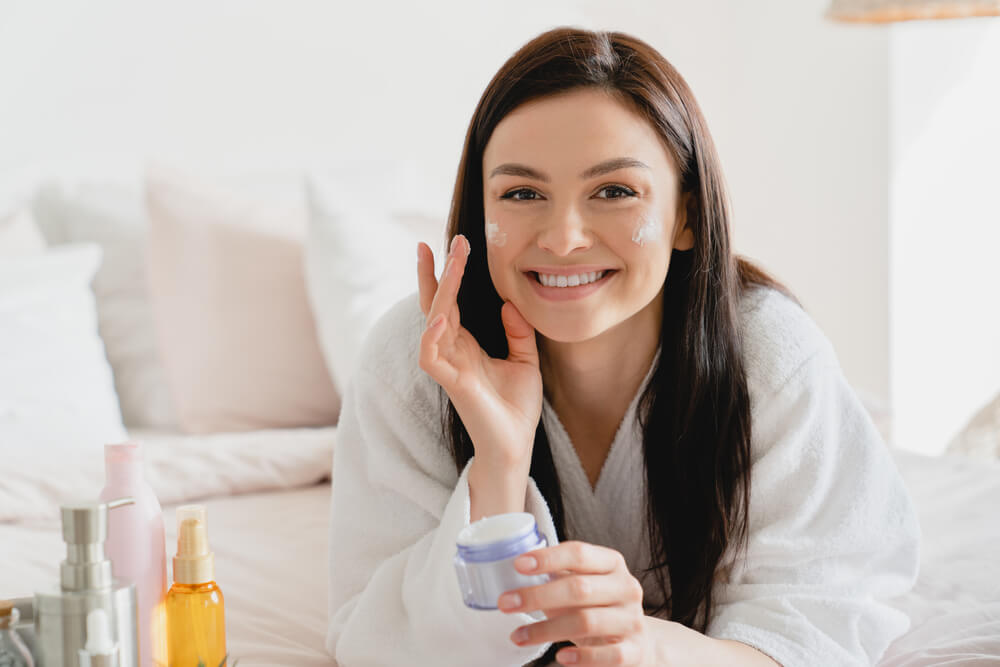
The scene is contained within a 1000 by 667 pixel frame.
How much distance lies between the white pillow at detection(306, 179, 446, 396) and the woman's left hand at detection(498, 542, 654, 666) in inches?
45.7

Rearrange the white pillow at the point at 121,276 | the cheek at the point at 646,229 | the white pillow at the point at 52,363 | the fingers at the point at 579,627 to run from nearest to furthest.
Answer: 1. the fingers at the point at 579,627
2. the cheek at the point at 646,229
3. the white pillow at the point at 52,363
4. the white pillow at the point at 121,276

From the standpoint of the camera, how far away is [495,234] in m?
1.14

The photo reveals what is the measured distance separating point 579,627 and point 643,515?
45cm

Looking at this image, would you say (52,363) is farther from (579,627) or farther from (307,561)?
(579,627)

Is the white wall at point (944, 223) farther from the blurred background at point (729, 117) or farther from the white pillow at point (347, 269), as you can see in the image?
the white pillow at point (347, 269)

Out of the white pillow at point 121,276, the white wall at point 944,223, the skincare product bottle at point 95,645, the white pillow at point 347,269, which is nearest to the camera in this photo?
the skincare product bottle at point 95,645

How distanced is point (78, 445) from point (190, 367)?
317mm

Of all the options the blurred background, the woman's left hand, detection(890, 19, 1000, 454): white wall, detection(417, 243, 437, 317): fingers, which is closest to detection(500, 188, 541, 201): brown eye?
detection(417, 243, 437, 317): fingers

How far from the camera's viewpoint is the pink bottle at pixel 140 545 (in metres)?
0.86

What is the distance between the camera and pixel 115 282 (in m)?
2.29

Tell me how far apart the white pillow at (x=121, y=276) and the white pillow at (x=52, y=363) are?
0.19 meters

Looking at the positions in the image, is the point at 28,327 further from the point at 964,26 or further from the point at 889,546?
the point at 964,26

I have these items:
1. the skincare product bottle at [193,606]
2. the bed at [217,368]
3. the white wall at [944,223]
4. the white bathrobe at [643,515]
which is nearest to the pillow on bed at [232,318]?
the bed at [217,368]

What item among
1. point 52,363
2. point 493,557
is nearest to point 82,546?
point 493,557
